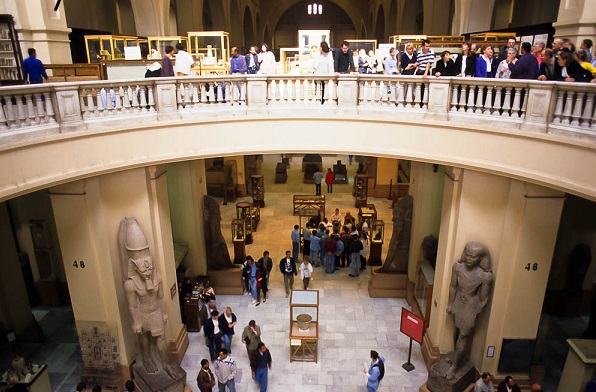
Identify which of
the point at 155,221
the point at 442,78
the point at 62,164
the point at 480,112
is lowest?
the point at 155,221

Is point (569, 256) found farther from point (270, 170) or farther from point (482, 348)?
point (270, 170)

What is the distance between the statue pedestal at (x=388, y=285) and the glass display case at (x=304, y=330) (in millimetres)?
2587

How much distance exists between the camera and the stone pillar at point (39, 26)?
9445mm

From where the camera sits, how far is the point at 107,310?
8594 mm

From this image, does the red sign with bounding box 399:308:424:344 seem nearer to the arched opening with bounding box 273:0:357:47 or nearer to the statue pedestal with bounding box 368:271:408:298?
the statue pedestal with bounding box 368:271:408:298

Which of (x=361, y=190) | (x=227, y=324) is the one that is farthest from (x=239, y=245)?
(x=361, y=190)

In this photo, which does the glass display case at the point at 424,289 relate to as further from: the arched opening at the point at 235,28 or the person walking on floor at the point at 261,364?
the arched opening at the point at 235,28

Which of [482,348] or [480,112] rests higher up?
[480,112]

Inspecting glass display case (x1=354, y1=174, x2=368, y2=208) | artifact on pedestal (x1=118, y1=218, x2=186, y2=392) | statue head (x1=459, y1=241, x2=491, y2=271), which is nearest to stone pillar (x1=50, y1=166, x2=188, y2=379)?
artifact on pedestal (x1=118, y1=218, x2=186, y2=392)

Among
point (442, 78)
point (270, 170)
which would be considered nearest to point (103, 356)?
point (442, 78)

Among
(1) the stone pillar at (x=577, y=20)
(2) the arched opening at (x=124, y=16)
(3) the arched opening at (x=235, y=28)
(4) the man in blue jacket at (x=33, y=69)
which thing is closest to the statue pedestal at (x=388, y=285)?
Answer: (1) the stone pillar at (x=577, y=20)

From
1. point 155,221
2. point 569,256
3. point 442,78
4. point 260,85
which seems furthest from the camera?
point 569,256

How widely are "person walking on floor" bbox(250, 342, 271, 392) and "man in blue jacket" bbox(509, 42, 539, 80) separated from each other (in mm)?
6380

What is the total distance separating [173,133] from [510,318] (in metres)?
6.92
